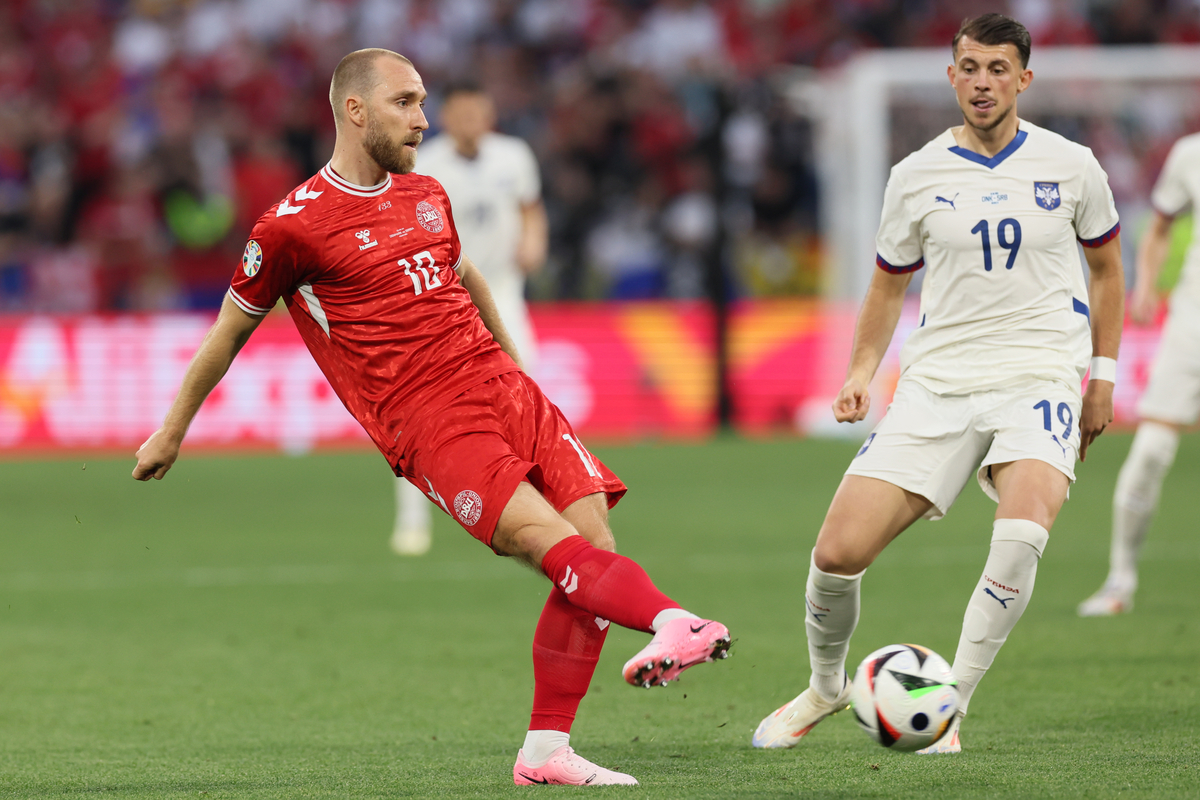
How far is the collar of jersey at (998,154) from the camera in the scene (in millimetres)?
4926

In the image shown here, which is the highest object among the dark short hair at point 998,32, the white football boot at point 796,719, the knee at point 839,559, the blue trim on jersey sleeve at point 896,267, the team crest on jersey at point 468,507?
the dark short hair at point 998,32

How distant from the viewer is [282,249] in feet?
14.3

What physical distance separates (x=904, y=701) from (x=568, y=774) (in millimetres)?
935

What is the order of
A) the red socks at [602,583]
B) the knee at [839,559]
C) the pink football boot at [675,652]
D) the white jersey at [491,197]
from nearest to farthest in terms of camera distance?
the pink football boot at [675,652], the red socks at [602,583], the knee at [839,559], the white jersey at [491,197]

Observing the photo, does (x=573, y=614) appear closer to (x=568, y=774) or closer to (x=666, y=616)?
(x=568, y=774)

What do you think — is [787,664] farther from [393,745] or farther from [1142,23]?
[1142,23]

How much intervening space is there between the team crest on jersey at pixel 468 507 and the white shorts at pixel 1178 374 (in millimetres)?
4420

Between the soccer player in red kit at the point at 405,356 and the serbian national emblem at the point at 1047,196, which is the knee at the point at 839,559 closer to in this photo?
the soccer player in red kit at the point at 405,356

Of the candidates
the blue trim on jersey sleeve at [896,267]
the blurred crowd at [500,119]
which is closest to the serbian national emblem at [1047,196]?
the blue trim on jersey sleeve at [896,267]

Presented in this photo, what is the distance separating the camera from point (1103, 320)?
197 inches

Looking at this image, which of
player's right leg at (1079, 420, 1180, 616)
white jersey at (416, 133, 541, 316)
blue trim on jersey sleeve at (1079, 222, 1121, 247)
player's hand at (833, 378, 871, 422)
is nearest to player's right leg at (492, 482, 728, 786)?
player's hand at (833, 378, 871, 422)

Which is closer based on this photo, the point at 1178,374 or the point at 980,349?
the point at 980,349

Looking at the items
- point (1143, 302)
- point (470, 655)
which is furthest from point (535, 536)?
point (1143, 302)

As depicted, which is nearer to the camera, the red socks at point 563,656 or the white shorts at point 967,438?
the red socks at point 563,656
